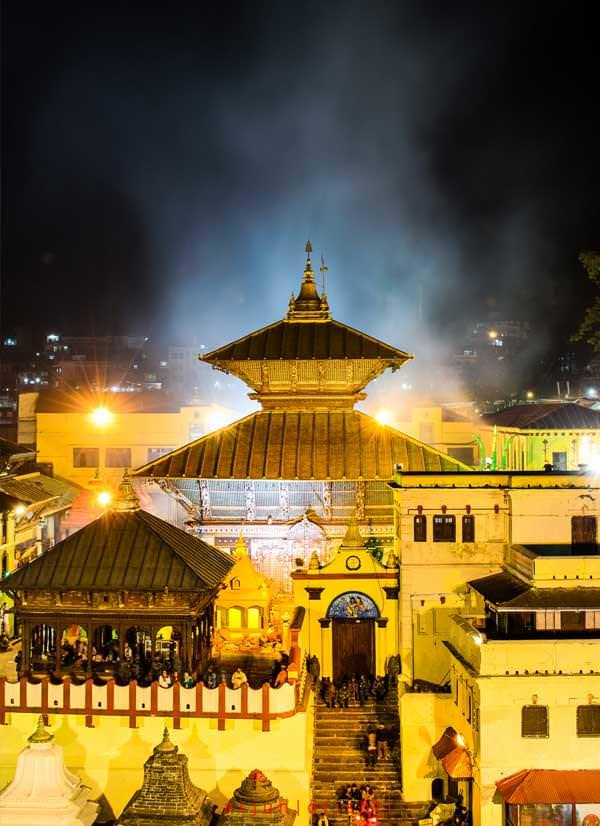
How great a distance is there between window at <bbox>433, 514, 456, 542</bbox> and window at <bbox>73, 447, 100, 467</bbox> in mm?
34161

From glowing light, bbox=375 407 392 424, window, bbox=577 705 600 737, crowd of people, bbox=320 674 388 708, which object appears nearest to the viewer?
window, bbox=577 705 600 737

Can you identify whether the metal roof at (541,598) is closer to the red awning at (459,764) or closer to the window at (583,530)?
the window at (583,530)

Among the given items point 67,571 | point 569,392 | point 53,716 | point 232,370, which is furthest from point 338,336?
point 569,392

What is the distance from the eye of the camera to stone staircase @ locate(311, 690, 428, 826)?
87.8ft

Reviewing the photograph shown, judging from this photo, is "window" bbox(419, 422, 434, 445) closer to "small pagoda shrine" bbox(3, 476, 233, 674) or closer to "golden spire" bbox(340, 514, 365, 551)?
→ "golden spire" bbox(340, 514, 365, 551)

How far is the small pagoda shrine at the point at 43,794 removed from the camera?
69.2ft

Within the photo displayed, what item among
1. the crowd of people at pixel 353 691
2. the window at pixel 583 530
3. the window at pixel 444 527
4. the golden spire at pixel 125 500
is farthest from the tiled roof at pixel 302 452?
the crowd of people at pixel 353 691

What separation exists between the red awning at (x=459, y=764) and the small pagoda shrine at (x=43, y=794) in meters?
9.36

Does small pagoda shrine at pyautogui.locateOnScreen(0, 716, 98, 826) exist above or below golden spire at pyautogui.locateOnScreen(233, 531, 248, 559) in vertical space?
below

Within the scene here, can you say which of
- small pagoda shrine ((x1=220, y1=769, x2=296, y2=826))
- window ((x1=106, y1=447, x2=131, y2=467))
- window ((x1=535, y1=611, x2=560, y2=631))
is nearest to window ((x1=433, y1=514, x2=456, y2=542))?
window ((x1=535, y1=611, x2=560, y2=631))

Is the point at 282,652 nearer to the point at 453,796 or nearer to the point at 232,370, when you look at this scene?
the point at 453,796

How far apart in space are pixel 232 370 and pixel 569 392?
174 feet

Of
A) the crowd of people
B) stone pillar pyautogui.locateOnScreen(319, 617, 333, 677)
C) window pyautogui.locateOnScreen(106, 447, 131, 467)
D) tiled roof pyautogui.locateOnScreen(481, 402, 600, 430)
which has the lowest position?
the crowd of people

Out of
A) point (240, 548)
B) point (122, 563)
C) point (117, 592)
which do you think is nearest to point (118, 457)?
point (240, 548)
